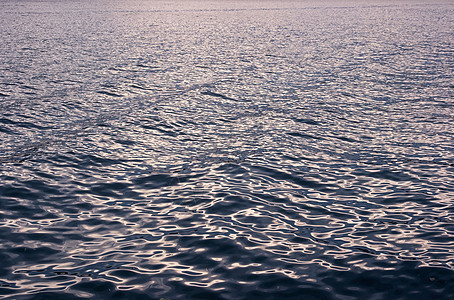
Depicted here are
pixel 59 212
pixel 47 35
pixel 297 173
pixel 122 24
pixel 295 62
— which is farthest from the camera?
pixel 122 24

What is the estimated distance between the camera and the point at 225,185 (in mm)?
19688

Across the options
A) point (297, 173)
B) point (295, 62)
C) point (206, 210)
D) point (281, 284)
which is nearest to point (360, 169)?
point (297, 173)

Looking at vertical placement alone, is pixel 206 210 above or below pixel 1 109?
below

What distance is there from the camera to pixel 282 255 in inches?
571

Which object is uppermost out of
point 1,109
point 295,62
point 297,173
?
point 295,62

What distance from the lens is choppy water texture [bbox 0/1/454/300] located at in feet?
44.0

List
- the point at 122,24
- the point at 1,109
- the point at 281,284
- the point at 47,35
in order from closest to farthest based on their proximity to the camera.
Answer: the point at 281,284
the point at 1,109
the point at 47,35
the point at 122,24

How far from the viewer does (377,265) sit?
13.9 meters

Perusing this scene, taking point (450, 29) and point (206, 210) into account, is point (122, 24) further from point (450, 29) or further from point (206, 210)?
point (206, 210)

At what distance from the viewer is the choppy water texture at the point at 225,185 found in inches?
528

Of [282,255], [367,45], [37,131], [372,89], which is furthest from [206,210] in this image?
[367,45]

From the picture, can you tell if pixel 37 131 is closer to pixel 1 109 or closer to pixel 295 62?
pixel 1 109

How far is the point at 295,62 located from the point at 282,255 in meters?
40.0

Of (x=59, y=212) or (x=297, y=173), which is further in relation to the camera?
(x=297, y=173)
